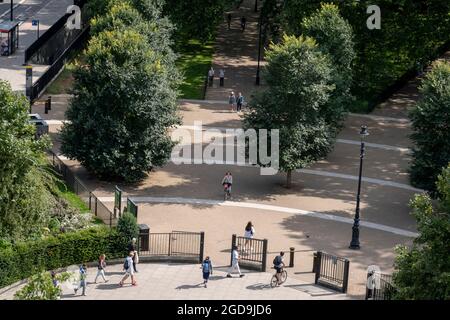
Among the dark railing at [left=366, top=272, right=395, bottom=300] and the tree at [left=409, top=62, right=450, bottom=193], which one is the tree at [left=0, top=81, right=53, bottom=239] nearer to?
the dark railing at [left=366, top=272, right=395, bottom=300]

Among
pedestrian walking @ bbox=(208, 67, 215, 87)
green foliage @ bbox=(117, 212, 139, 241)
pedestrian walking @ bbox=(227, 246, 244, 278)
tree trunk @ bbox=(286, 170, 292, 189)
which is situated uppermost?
pedestrian walking @ bbox=(208, 67, 215, 87)

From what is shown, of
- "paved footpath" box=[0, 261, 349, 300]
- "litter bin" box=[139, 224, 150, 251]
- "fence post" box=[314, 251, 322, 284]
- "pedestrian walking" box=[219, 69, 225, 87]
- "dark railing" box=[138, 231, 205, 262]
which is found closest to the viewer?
"paved footpath" box=[0, 261, 349, 300]

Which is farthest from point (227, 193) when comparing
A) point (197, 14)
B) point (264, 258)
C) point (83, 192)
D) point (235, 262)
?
point (197, 14)

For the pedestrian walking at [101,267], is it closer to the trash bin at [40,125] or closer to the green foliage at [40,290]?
the green foliage at [40,290]

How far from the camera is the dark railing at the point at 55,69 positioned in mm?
64062

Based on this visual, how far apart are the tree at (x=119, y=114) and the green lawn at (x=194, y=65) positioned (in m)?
15.0

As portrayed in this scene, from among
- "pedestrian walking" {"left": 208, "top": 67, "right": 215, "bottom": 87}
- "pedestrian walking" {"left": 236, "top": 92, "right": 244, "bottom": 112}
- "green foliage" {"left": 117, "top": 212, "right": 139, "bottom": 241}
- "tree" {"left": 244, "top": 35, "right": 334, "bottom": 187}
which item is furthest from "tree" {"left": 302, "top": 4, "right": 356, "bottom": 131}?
"green foliage" {"left": 117, "top": 212, "right": 139, "bottom": 241}

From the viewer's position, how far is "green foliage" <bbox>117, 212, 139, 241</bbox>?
141 ft

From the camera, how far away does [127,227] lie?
4297 cm

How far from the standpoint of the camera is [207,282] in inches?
1618

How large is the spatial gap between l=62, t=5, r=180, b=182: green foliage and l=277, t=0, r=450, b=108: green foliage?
15932 millimetres

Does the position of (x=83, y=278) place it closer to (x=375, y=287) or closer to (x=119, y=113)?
(x=375, y=287)

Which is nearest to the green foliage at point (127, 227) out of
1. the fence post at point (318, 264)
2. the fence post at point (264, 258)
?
the fence post at point (264, 258)

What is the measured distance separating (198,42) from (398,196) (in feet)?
99.9
